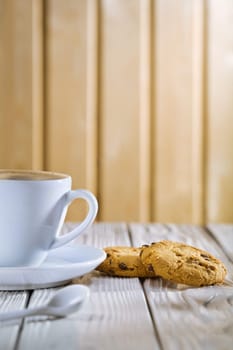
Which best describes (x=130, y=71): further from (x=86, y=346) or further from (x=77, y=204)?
(x=86, y=346)

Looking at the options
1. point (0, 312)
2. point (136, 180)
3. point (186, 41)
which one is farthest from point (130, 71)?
point (0, 312)

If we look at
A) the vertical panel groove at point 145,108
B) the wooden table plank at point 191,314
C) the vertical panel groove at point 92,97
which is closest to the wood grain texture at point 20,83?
the vertical panel groove at point 92,97

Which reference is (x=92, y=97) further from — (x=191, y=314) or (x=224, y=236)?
(x=191, y=314)

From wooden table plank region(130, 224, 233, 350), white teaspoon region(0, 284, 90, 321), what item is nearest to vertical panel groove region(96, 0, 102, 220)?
wooden table plank region(130, 224, 233, 350)

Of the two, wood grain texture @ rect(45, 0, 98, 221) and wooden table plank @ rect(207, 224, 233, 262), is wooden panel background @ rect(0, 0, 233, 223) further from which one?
wooden table plank @ rect(207, 224, 233, 262)

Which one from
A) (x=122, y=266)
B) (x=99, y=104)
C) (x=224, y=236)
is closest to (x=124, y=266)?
(x=122, y=266)
